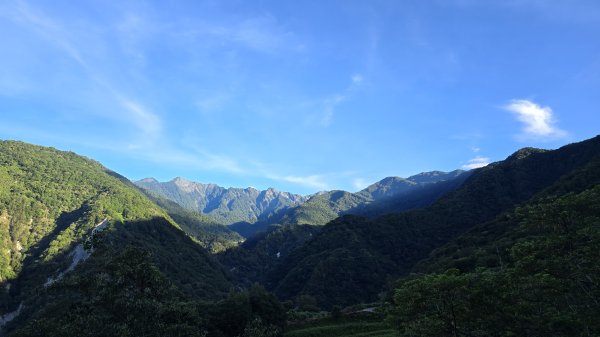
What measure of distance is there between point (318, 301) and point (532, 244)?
402 ft

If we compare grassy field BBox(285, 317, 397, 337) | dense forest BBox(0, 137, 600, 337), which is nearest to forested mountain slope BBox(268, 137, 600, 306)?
dense forest BBox(0, 137, 600, 337)

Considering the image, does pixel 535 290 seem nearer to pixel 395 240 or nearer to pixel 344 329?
pixel 344 329

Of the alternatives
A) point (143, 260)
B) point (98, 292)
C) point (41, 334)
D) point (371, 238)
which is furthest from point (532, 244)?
Answer: point (371, 238)

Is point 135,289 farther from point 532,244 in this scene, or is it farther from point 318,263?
point 318,263

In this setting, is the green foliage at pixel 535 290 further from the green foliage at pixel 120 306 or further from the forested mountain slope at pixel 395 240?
the forested mountain slope at pixel 395 240

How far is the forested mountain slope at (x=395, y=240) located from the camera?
15212cm

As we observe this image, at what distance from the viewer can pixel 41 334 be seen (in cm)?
2075

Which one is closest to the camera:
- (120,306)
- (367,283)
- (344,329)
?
(120,306)

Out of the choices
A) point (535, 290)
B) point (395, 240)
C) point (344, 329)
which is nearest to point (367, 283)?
point (395, 240)

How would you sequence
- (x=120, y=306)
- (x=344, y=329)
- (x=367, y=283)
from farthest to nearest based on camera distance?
(x=367, y=283) → (x=344, y=329) → (x=120, y=306)

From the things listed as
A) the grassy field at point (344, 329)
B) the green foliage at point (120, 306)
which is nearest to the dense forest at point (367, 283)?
the green foliage at point (120, 306)

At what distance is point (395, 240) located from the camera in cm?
18588

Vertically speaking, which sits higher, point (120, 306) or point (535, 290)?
point (120, 306)

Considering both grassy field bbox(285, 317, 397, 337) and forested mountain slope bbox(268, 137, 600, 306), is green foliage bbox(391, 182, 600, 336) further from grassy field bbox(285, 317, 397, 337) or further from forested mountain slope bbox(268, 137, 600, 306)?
forested mountain slope bbox(268, 137, 600, 306)
